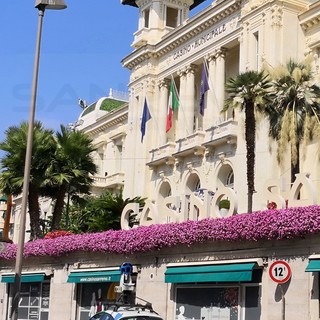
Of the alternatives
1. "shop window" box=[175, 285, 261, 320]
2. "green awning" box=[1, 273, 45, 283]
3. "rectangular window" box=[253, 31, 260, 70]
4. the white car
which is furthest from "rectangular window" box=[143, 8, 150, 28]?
the white car

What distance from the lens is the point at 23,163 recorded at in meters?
31.9

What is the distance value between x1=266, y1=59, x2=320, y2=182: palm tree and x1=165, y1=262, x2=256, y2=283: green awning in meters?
8.52

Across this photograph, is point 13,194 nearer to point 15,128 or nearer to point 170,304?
point 15,128

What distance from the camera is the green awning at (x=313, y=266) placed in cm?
1638

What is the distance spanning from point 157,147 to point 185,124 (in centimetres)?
320

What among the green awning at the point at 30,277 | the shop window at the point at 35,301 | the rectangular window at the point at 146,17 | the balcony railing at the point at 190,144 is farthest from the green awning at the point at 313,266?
the rectangular window at the point at 146,17

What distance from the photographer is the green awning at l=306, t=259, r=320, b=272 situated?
16375 millimetres

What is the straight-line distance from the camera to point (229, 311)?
19312 mm

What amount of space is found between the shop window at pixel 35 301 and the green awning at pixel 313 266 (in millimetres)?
13764

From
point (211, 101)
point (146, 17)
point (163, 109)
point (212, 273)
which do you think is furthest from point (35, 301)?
point (146, 17)

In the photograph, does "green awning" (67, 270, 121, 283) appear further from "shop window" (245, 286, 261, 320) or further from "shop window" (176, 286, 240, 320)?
"shop window" (245, 286, 261, 320)

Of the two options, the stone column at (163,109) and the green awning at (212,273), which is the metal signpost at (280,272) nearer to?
the green awning at (212,273)

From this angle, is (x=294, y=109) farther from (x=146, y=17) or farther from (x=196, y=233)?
(x=146, y=17)

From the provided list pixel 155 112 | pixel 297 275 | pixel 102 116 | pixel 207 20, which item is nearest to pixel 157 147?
pixel 155 112
